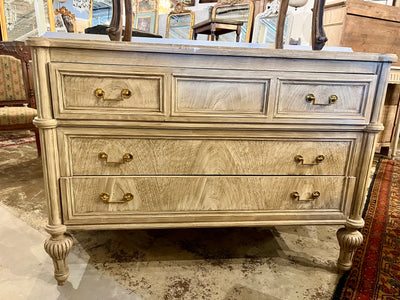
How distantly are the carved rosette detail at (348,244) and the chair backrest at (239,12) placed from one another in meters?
3.08

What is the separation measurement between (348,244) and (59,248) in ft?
4.03

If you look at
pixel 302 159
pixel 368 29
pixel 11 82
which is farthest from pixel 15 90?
pixel 368 29

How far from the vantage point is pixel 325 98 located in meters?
1.14

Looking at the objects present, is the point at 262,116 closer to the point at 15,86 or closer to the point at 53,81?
the point at 53,81

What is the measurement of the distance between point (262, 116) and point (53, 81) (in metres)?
0.78

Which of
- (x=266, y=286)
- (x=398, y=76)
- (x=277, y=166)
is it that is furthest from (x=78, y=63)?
(x=398, y=76)

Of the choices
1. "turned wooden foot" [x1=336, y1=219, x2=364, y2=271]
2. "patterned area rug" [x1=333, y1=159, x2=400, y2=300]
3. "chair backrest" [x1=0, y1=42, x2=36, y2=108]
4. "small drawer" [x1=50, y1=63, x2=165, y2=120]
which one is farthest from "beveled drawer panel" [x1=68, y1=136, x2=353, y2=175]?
"chair backrest" [x1=0, y1=42, x2=36, y2=108]

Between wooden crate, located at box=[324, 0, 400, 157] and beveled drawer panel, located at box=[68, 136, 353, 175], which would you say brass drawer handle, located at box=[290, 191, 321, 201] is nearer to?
beveled drawer panel, located at box=[68, 136, 353, 175]

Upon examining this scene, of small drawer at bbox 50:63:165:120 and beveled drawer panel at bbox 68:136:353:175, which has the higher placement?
small drawer at bbox 50:63:165:120

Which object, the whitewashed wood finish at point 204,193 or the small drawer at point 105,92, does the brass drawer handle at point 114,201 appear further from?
the small drawer at point 105,92

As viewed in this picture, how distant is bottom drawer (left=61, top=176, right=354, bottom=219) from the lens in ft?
3.70

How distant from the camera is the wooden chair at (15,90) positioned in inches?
102

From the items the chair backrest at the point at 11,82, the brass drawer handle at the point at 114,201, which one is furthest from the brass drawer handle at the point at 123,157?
the chair backrest at the point at 11,82

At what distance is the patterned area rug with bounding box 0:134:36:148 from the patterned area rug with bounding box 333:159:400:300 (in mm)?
3601
